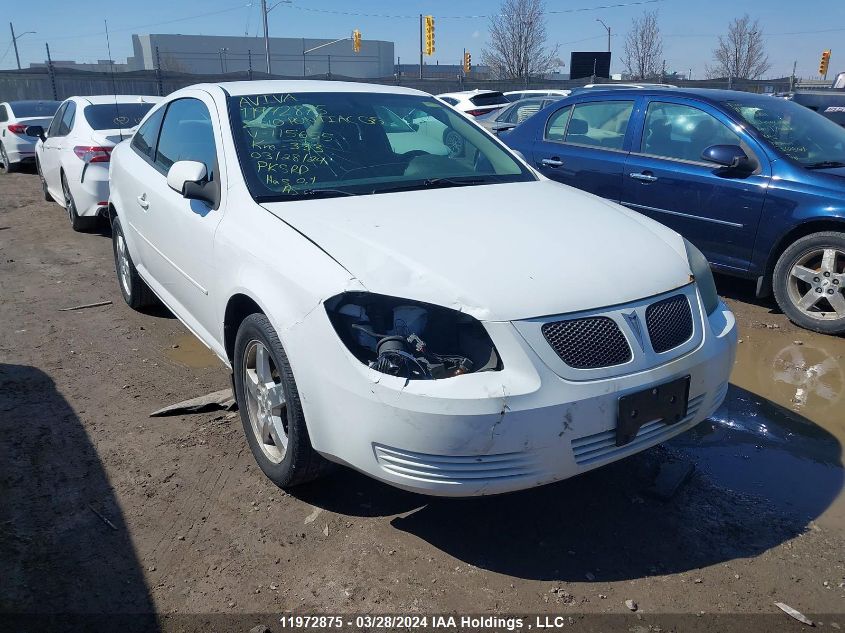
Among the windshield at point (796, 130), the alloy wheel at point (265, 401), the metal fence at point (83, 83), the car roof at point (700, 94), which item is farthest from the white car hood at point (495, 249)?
the metal fence at point (83, 83)

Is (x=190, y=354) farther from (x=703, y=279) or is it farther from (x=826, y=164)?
(x=826, y=164)

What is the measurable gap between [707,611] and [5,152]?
1642cm

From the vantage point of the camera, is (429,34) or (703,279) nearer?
(703,279)

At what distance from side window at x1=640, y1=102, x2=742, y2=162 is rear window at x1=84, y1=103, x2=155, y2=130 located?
19.2 ft

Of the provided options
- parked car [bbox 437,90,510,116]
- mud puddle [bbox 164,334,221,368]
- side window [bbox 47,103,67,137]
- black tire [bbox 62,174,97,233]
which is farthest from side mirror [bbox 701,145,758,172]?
parked car [bbox 437,90,510,116]

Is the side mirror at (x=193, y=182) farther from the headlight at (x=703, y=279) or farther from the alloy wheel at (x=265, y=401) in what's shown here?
the headlight at (x=703, y=279)

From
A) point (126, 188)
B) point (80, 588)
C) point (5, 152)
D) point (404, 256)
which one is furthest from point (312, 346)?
point (5, 152)

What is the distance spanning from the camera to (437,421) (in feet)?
7.97

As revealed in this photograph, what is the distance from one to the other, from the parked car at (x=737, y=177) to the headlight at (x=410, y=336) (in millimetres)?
3790

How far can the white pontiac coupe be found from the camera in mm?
2508

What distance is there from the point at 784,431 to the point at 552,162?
12.6 ft

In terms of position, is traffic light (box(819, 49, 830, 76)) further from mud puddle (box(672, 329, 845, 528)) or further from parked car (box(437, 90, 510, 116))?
mud puddle (box(672, 329, 845, 528))

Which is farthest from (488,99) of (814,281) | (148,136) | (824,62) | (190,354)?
(824,62)

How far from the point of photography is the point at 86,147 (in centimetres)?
806
